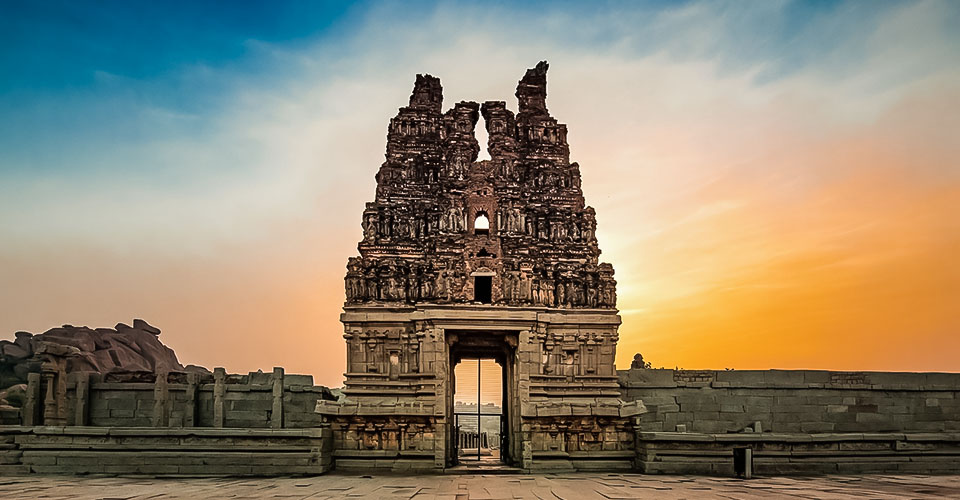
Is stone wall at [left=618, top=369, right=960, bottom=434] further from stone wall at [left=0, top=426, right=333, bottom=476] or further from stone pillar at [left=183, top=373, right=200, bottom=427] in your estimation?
stone pillar at [left=183, top=373, right=200, bottom=427]

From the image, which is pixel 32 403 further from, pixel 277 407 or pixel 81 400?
pixel 277 407

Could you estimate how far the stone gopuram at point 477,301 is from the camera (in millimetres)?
21094

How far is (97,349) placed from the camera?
4928 cm

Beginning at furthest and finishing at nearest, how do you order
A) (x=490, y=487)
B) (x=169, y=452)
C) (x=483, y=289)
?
(x=483, y=289)
(x=169, y=452)
(x=490, y=487)

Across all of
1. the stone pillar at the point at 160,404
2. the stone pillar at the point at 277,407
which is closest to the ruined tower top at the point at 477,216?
the stone pillar at the point at 277,407

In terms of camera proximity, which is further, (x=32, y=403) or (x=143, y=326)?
(x=143, y=326)

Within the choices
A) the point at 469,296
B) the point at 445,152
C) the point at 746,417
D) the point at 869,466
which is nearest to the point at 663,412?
the point at 746,417

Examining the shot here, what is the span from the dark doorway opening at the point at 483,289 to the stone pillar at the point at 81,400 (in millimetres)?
13000

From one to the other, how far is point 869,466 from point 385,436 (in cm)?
1358

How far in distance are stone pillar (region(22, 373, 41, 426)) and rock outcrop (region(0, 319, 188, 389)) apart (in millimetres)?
17490

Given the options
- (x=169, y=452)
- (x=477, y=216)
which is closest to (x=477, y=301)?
(x=477, y=216)

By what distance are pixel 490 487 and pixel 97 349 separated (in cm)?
4122

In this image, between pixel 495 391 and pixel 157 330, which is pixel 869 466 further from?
pixel 157 330

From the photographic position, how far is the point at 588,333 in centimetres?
2236
